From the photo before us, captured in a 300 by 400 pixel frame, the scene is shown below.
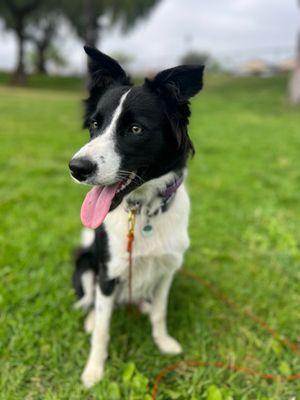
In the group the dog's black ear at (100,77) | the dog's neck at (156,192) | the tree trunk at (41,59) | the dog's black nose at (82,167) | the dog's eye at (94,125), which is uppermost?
the dog's black ear at (100,77)

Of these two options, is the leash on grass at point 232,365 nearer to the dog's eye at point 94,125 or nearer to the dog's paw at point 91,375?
the dog's paw at point 91,375

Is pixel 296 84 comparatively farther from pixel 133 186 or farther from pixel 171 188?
pixel 133 186

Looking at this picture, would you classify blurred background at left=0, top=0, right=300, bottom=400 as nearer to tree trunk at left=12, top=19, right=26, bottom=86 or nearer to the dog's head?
the dog's head

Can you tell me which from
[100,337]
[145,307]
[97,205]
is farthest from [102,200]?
[145,307]

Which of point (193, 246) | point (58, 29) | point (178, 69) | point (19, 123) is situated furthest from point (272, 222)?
point (58, 29)

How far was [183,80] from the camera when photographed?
5.93 ft

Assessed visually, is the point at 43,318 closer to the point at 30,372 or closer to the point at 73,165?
the point at 30,372

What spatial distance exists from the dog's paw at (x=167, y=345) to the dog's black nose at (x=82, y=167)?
136 centimetres

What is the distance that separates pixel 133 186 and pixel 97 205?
215mm

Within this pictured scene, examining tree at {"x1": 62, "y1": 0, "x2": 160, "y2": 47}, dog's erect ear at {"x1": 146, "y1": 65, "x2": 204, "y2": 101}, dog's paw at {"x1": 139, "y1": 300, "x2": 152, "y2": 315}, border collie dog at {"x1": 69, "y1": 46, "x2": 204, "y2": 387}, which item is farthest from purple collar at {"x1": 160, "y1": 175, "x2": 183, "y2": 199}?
tree at {"x1": 62, "y1": 0, "x2": 160, "y2": 47}

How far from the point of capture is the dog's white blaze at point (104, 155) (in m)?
1.72

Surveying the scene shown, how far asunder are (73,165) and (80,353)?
1.39 m

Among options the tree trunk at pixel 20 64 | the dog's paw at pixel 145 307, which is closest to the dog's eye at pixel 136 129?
the dog's paw at pixel 145 307

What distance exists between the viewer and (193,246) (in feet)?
12.2
